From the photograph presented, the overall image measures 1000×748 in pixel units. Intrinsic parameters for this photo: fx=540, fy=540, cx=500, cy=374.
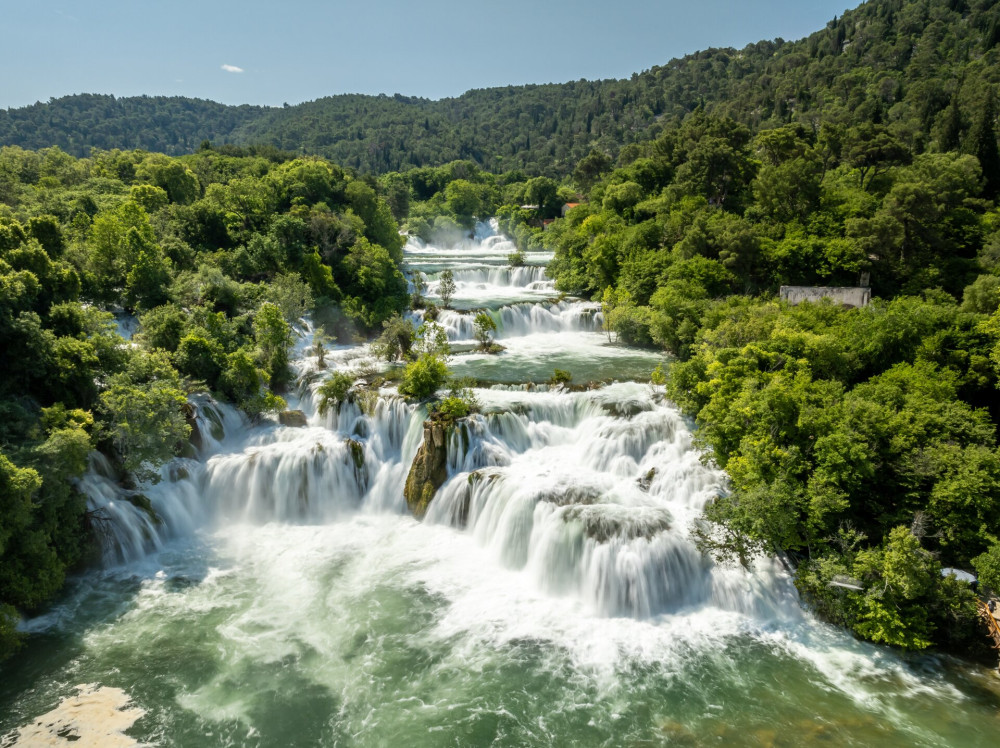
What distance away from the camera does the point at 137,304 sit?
28.9m

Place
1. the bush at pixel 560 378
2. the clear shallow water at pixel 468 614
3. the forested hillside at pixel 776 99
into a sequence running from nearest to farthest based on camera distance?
the clear shallow water at pixel 468 614
the bush at pixel 560 378
the forested hillside at pixel 776 99

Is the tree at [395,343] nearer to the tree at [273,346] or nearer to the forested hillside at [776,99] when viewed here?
the tree at [273,346]

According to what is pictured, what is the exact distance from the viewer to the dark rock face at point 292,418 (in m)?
25.1

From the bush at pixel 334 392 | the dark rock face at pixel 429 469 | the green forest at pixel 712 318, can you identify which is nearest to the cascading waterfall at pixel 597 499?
the dark rock face at pixel 429 469

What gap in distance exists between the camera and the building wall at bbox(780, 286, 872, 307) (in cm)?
2961

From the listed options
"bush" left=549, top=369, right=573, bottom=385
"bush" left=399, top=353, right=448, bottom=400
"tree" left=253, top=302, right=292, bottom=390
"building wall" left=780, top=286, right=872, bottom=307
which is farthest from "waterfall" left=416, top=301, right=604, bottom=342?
"bush" left=399, top=353, right=448, bottom=400

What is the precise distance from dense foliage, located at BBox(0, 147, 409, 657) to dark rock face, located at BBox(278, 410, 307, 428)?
55 cm

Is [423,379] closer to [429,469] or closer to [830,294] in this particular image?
[429,469]

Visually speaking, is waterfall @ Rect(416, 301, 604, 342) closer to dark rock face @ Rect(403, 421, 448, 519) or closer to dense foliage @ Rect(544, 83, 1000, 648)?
dense foliage @ Rect(544, 83, 1000, 648)

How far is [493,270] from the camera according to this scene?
177 ft

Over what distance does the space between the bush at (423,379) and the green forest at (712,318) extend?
21.1ft

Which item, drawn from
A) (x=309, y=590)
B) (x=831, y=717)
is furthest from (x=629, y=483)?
(x=309, y=590)

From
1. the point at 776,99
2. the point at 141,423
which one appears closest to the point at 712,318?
the point at 141,423

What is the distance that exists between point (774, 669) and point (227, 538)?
61.6 feet
